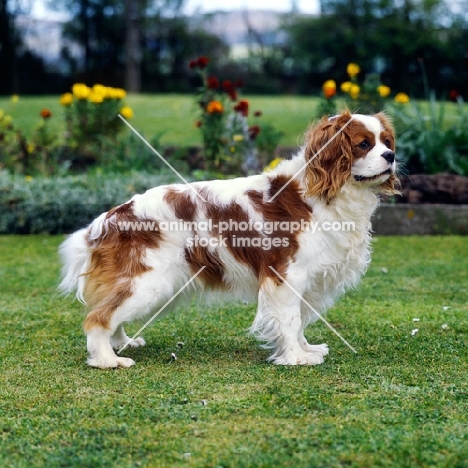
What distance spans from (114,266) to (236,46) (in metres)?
25.4

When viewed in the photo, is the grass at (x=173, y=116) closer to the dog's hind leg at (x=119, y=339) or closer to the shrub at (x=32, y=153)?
the shrub at (x=32, y=153)

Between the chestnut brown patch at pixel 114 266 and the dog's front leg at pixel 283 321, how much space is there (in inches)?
28.1

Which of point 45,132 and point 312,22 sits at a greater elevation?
point 312,22

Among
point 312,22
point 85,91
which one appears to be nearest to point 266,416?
point 85,91

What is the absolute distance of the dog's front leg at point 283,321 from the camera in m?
4.97

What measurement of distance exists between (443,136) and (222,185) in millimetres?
5106

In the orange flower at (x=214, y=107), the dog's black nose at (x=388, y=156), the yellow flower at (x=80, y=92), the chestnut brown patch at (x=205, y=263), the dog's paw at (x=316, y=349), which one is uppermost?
the yellow flower at (x=80, y=92)

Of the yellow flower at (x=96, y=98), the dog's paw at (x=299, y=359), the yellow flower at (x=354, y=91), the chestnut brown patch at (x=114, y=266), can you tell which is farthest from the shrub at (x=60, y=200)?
the dog's paw at (x=299, y=359)

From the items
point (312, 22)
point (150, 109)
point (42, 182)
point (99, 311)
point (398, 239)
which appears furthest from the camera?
point (312, 22)

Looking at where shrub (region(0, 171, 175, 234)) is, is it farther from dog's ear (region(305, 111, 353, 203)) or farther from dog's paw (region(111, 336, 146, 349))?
dog's ear (region(305, 111, 353, 203))

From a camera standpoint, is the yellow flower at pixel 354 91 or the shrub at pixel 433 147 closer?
the shrub at pixel 433 147

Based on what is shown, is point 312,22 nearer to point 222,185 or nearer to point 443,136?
point 443,136

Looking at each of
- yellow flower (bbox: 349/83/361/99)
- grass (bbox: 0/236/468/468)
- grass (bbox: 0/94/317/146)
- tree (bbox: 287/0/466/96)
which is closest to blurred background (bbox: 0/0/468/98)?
tree (bbox: 287/0/466/96)

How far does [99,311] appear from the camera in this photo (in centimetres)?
493
